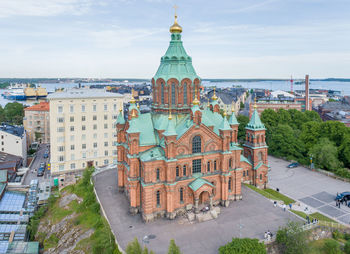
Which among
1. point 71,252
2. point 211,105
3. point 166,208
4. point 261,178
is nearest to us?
point 71,252

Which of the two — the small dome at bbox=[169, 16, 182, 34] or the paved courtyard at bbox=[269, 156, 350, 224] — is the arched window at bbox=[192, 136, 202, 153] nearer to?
the small dome at bbox=[169, 16, 182, 34]

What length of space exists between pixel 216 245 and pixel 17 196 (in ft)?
122

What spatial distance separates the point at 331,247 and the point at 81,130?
156 ft

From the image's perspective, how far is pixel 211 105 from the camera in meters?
42.5

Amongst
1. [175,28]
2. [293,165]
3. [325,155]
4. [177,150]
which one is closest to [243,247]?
[177,150]

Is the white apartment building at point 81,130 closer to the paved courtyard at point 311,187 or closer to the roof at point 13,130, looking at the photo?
the roof at point 13,130

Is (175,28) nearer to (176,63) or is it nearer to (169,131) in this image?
(176,63)

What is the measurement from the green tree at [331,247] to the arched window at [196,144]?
1720 centimetres

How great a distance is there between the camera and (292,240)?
26719mm

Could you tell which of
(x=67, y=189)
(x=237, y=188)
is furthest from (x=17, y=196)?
(x=237, y=188)

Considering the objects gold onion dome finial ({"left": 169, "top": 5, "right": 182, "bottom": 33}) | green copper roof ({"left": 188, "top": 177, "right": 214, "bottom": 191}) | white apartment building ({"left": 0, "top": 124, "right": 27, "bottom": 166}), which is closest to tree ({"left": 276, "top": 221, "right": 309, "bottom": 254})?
green copper roof ({"left": 188, "top": 177, "right": 214, "bottom": 191})

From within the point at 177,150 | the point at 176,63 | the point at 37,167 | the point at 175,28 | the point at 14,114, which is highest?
the point at 175,28

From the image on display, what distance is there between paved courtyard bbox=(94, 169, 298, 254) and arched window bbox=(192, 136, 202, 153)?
8792 millimetres

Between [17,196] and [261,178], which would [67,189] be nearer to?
[17,196]
